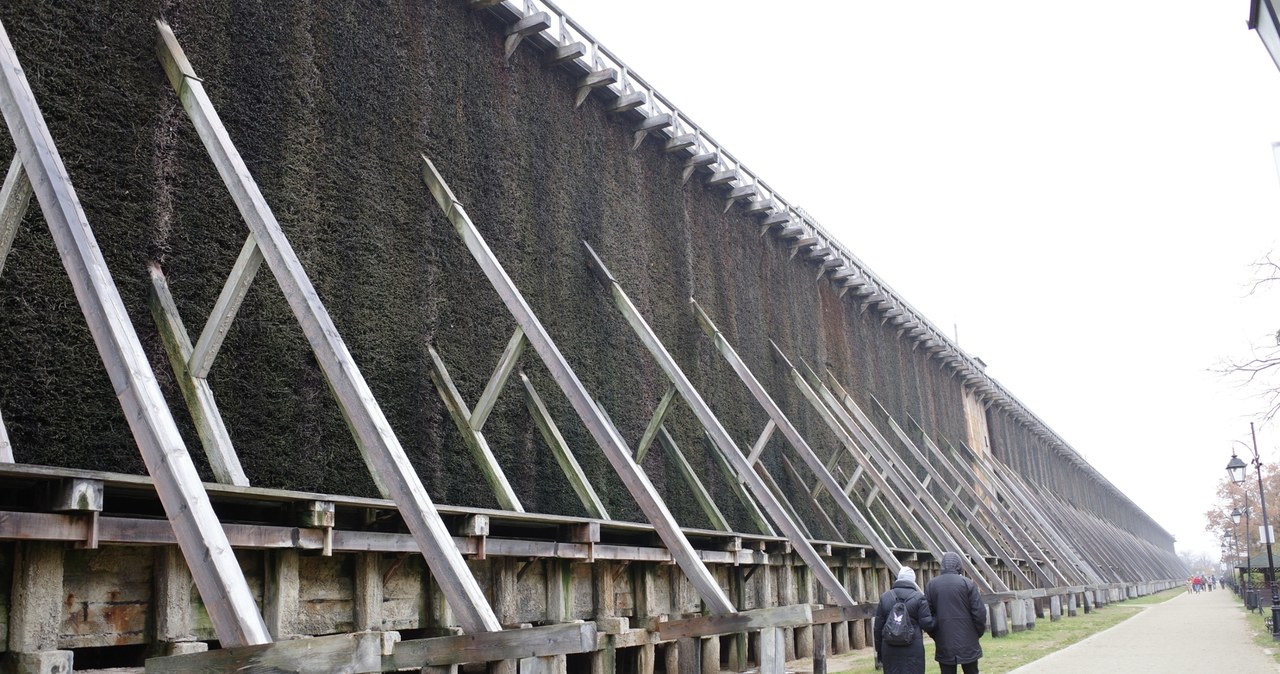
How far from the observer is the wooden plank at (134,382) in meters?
5.85

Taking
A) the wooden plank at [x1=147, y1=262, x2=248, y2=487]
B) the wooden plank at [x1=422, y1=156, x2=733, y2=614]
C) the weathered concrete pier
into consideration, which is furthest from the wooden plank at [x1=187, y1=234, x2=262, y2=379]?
the wooden plank at [x1=422, y1=156, x2=733, y2=614]

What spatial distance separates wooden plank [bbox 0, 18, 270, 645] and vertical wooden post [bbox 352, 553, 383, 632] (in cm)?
246

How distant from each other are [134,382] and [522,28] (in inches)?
405

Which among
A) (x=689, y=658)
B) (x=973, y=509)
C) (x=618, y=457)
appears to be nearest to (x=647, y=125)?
(x=618, y=457)

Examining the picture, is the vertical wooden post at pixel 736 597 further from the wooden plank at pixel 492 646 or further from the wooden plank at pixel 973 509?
the wooden plank at pixel 973 509

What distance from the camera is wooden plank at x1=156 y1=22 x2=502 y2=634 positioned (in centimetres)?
723

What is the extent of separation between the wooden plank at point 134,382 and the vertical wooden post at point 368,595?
2455mm

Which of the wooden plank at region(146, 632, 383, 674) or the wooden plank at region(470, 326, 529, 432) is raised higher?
the wooden plank at region(470, 326, 529, 432)

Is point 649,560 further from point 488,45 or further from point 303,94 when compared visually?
point 488,45

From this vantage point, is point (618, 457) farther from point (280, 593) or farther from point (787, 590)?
point (787, 590)

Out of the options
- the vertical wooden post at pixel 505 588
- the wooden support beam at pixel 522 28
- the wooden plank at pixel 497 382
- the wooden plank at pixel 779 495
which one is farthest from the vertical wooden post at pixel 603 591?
the wooden plank at pixel 779 495

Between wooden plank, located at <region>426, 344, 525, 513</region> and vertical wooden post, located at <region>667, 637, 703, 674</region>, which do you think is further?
vertical wooden post, located at <region>667, 637, 703, 674</region>

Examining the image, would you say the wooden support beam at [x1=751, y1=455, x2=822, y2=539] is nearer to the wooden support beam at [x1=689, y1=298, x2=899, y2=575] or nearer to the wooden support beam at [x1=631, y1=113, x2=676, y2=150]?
the wooden support beam at [x1=689, y1=298, x2=899, y2=575]

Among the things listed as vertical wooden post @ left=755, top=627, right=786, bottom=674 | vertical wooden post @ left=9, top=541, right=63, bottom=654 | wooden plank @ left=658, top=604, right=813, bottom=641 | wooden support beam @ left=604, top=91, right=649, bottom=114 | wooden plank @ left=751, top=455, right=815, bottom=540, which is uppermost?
wooden support beam @ left=604, top=91, right=649, bottom=114
